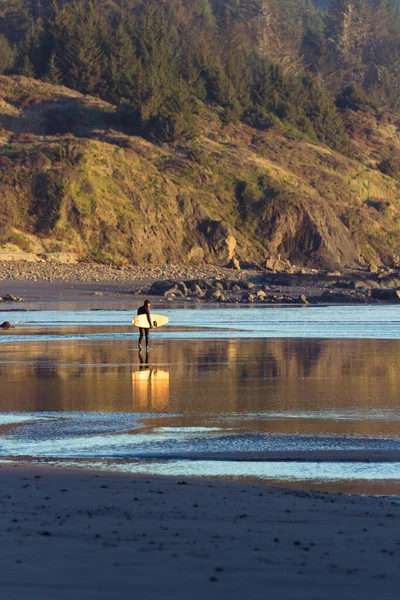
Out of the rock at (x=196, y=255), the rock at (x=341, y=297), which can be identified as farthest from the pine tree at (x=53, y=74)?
the rock at (x=341, y=297)

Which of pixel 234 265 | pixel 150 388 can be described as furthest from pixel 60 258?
pixel 150 388

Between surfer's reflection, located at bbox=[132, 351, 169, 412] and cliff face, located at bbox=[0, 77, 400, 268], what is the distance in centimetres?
3307

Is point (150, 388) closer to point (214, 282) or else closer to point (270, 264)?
point (214, 282)

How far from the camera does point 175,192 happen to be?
58.4 metres

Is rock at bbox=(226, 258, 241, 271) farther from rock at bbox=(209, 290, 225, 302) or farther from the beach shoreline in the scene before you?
rock at bbox=(209, 290, 225, 302)

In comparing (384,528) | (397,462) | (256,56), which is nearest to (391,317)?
(397,462)

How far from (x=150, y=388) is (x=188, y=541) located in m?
7.80

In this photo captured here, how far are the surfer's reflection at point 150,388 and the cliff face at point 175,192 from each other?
33074 mm

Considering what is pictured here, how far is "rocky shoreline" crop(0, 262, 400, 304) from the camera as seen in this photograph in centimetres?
3884

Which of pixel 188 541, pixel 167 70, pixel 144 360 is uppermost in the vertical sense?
pixel 167 70

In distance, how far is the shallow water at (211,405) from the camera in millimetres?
8227

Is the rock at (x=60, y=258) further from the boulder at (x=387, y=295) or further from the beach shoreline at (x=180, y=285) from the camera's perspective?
the boulder at (x=387, y=295)

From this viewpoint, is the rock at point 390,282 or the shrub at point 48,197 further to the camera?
the shrub at point 48,197

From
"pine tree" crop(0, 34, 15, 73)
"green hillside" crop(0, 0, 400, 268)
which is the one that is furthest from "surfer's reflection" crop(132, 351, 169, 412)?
"pine tree" crop(0, 34, 15, 73)
